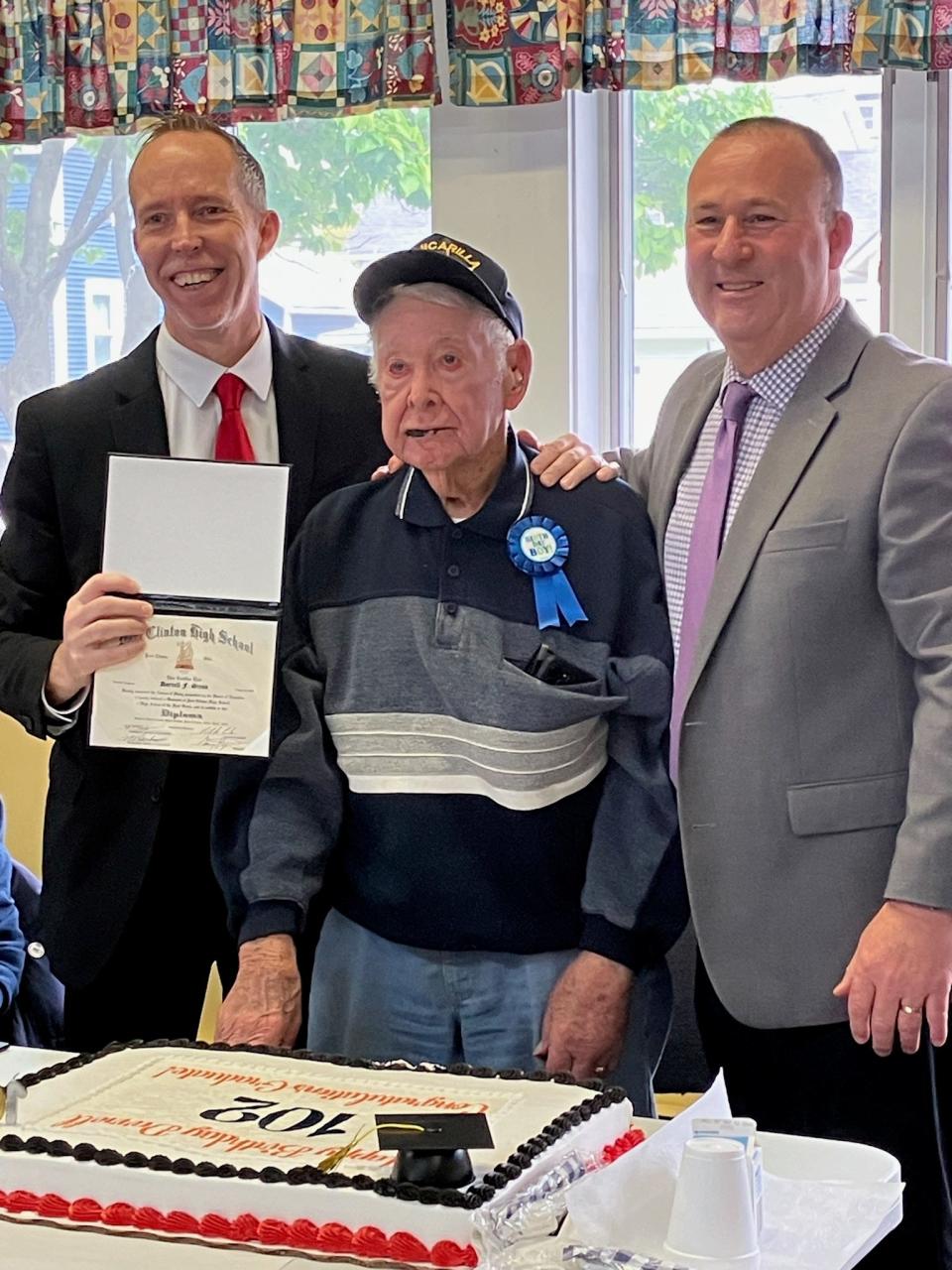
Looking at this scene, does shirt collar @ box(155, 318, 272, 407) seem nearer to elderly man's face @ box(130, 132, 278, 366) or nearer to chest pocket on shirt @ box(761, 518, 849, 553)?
elderly man's face @ box(130, 132, 278, 366)

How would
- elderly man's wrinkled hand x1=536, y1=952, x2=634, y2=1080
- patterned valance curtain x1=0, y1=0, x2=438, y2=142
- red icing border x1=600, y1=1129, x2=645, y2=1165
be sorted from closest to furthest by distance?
red icing border x1=600, y1=1129, x2=645, y2=1165
elderly man's wrinkled hand x1=536, y1=952, x2=634, y2=1080
patterned valance curtain x1=0, y1=0, x2=438, y2=142

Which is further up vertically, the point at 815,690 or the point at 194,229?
the point at 194,229

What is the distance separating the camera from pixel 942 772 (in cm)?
204

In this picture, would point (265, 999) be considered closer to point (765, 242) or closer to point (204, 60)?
point (765, 242)

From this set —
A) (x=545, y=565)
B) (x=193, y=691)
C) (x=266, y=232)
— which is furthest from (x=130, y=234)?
(x=545, y=565)

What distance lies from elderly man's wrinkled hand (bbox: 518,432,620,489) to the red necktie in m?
0.54

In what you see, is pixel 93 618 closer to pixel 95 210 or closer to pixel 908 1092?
pixel 908 1092

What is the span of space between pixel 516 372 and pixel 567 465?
0.46 feet

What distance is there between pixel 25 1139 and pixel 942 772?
1.16 m

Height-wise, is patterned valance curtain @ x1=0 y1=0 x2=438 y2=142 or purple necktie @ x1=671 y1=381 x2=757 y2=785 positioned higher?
patterned valance curtain @ x1=0 y1=0 x2=438 y2=142

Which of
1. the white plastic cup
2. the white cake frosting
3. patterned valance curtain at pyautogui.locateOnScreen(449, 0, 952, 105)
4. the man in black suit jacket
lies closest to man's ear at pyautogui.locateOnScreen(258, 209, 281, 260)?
the man in black suit jacket

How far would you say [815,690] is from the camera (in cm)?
212

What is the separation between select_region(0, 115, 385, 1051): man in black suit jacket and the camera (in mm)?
2486

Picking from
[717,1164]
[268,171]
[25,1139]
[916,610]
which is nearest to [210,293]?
[916,610]
